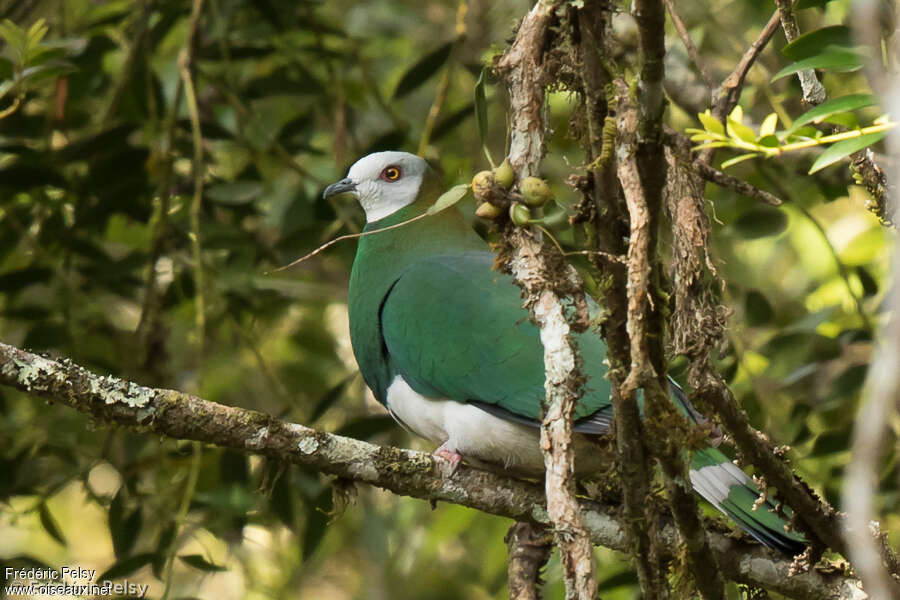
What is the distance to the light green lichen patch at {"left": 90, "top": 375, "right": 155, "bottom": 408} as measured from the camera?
1979 mm

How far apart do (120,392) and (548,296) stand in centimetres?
84

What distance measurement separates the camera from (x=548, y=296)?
5.55 feet

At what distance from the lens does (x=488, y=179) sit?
166cm

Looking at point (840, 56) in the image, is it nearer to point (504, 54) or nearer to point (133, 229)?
point (504, 54)

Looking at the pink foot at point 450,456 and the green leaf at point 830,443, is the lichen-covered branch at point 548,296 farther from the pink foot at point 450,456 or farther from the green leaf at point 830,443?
the green leaf at point 830,443

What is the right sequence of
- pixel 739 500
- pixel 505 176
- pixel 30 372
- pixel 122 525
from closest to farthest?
pixel 505 176 → pixel 30 372 → pixel 739 500 → pixel 122 525

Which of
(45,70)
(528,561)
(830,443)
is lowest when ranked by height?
(528,561)

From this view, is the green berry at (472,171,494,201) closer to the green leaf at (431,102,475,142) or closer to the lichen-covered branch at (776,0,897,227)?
the lichen-covered branch at (776,0,897,227)

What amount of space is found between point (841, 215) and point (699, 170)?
175 inches

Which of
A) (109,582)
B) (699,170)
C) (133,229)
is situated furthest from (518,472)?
(133,229)

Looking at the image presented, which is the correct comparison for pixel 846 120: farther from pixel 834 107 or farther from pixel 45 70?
pixel 45 70

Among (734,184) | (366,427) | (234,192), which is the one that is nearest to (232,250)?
(234,192)

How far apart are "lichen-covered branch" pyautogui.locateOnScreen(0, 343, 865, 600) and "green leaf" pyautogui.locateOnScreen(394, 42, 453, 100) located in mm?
1623

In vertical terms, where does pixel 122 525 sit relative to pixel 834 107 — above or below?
below
